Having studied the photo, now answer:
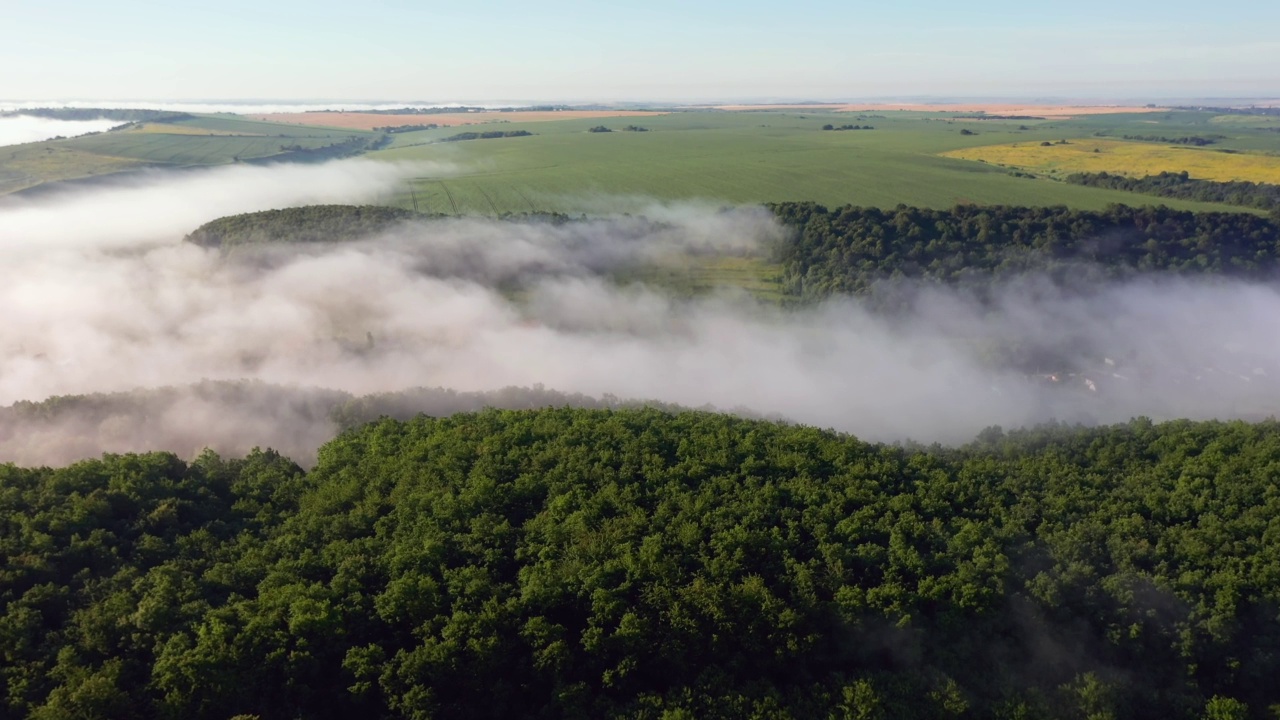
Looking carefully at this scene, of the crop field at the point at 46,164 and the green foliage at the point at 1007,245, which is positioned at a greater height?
the crop field at the point at 46,164

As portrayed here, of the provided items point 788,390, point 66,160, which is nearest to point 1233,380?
point 788,390

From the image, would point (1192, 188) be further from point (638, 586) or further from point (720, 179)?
point (638, 586)

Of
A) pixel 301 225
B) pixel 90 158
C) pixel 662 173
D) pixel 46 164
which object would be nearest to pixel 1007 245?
pixel 662 173

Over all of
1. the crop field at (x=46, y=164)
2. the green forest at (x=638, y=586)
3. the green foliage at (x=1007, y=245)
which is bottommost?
the green forest at (x=638, y=586)

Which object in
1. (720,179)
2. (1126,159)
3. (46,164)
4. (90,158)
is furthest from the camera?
(90,158)

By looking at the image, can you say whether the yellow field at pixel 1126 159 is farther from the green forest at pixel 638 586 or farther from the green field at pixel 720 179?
the green forest at pixel 638 586

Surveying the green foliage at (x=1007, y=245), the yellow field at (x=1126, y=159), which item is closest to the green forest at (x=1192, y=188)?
the yellow field at (x=1126, y=159)

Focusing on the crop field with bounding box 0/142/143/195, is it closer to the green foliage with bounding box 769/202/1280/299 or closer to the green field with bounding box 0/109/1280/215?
the green field with bounding box 0/109/1280/215

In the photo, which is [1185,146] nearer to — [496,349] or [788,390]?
[788,390]
